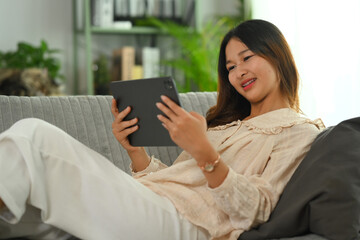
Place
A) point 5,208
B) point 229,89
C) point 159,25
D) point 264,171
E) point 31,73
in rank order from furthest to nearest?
point 159,25 → point 31,73 → point 229,89 → point 264,171 → point 5,208

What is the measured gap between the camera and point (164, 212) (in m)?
1.22

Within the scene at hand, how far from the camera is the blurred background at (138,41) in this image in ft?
7.72

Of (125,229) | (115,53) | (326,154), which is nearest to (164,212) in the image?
(125,229)

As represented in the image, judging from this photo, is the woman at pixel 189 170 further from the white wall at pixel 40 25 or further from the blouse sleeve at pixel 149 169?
the white wall at pixel 40 25

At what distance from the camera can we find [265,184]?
1.25 m

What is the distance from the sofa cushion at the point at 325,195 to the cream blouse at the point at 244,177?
4cm

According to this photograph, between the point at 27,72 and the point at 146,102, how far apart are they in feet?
6.58

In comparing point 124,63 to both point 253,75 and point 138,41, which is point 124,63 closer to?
point 138,41

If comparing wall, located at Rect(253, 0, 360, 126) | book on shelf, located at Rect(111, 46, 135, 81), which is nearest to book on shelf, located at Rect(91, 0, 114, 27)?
book on shelf, located at Rect(111, 46, 135, 81)

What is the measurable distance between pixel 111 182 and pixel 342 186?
0.54 metres

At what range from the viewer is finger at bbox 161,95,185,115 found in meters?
1.14

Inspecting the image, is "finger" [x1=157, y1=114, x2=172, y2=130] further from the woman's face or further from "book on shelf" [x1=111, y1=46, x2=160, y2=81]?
"book on shelf" [x1=111, y1=46, x2=160, y2=81]

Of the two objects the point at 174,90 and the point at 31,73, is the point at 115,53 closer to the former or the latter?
the point at 31,73

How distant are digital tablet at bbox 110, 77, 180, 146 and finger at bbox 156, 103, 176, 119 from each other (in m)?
0.03
